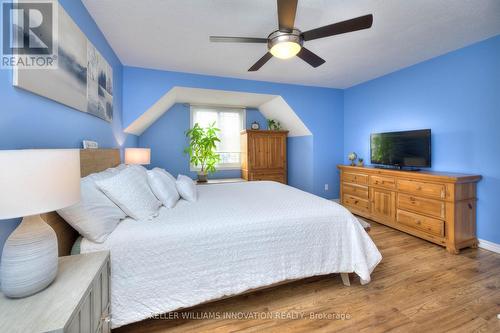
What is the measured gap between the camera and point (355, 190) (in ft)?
12.4

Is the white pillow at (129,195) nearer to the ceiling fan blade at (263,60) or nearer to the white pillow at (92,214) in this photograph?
the white pillow at (92,214)

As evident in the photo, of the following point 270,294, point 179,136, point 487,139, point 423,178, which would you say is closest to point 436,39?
point 487,139

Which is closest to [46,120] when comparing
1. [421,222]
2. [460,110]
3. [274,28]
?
[274,28]

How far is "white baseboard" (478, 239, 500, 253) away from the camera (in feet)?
7.98

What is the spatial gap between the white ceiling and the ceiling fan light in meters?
0.36

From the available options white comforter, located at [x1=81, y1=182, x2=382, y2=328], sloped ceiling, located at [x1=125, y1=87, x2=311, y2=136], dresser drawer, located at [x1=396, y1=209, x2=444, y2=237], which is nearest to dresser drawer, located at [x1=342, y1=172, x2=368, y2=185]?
dresser drawer, located at [x1=396, y1=209, x2=444, y2=237]

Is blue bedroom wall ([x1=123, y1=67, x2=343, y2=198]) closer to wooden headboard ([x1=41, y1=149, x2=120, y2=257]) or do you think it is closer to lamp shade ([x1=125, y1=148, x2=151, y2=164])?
lamp shade ([x1=125, y1=148, x2=151, y2=164])

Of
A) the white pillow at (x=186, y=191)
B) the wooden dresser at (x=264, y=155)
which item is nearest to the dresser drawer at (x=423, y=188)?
the wooden dresser at (x=264, y=155)

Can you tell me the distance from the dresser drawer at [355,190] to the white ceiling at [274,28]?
6.23 ft

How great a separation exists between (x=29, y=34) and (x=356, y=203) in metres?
4.21

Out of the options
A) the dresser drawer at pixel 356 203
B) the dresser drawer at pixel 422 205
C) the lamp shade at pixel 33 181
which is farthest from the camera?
the dresser drawer at pixel 356 203

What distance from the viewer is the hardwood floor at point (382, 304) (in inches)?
57.2

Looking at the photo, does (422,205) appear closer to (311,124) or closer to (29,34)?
(311,124)

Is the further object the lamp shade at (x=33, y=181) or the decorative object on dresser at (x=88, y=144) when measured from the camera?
the decorative object on dresser at (x=88, y=144)
